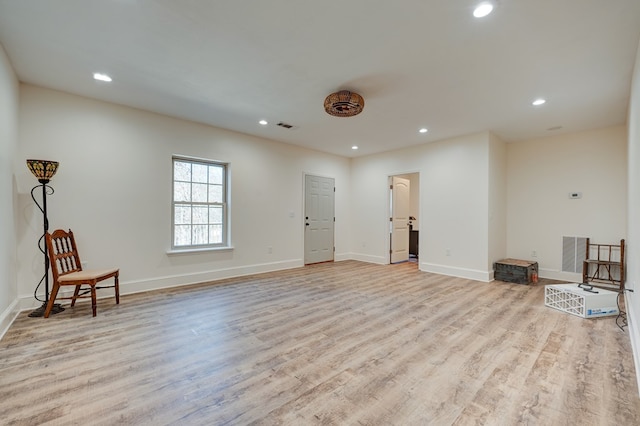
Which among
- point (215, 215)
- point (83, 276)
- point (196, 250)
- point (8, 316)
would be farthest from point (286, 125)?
point (8, 316)

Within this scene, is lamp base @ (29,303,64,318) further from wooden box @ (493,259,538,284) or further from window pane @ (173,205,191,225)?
wooden box @ (493,259,538,284)

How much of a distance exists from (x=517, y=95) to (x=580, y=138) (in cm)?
244

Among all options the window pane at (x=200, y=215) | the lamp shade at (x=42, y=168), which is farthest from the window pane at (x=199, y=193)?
the lamp shade at (x=42, y=168)

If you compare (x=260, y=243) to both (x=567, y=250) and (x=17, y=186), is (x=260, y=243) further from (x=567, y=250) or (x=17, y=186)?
(x=567, y=250)

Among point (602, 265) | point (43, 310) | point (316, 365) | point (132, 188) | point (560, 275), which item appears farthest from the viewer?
point (560, 275)

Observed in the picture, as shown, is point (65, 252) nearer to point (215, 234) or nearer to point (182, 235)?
point (182, 235)

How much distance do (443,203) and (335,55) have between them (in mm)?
3832

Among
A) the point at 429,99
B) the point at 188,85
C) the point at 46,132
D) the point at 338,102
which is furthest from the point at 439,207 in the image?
the point at 46,132

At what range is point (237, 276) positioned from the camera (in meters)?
5.03

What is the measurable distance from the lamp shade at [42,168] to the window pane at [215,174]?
82.2 inches

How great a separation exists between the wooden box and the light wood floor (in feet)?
3.83

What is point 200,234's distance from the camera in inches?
188

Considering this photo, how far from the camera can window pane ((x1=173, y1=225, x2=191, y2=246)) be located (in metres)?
4.50

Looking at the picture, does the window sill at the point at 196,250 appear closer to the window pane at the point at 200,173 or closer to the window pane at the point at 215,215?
the window pane at the point at 215,215
